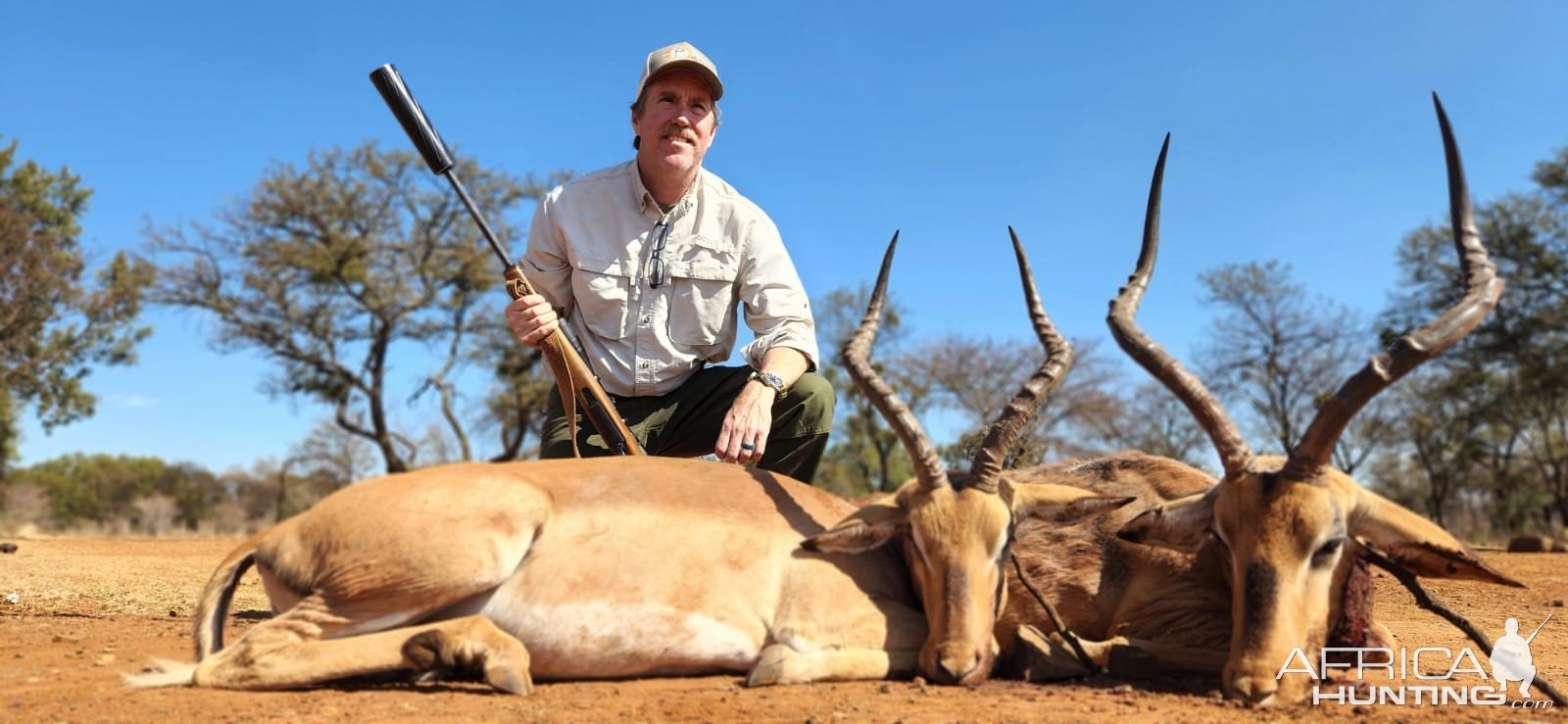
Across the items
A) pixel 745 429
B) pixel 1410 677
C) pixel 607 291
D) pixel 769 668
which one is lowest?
pixel 769 668

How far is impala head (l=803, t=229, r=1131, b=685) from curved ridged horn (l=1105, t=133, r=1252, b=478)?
0.78 ft

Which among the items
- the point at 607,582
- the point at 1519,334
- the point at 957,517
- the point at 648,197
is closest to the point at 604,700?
the point at 607,582

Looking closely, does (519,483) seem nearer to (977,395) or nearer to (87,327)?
(977,395)

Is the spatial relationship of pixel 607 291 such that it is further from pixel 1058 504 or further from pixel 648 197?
pixel 1058 504

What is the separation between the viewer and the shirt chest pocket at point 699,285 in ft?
19.8

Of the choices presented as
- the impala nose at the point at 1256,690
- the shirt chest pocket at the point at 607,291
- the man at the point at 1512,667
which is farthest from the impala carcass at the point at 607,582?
the shirt chest pocket at the point at 607,291

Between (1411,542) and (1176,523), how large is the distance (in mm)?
734

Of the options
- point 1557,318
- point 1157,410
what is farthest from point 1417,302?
point 1157,410

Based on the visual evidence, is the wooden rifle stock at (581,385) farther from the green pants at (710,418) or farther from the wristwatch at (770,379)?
the wristwatch at (770,379)

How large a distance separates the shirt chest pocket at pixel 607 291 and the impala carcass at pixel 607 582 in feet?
5.66

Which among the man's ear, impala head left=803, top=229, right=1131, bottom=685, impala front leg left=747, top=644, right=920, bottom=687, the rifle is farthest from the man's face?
impala front leg left=747, top=644, right=920, bottom=687

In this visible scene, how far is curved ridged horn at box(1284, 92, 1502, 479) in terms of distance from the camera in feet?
12.3

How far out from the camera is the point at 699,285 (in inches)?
238

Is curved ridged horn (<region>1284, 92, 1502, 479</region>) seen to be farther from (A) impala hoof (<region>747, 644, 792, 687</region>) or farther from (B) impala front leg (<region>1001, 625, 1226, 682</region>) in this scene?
(A) impala hoof (<region>747, 644, 792, 687</region>)
